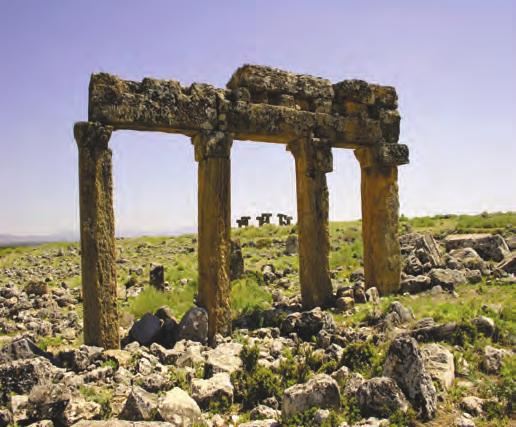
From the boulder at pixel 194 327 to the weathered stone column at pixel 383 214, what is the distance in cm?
452

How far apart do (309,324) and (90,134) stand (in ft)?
15.6

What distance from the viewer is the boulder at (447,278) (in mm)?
10438

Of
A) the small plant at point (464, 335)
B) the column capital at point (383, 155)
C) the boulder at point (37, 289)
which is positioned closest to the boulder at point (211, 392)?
the small plant at point (464, 335)

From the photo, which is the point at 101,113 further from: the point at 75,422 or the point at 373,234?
the point at 373,234

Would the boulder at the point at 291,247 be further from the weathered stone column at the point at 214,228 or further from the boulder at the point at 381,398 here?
the boulder at the point at 381,398

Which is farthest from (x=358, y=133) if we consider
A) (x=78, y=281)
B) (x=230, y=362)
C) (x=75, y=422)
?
(x=78, y=281)

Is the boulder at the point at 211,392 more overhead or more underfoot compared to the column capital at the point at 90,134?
more underfoot

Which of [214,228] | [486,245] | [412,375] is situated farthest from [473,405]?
[486,245]

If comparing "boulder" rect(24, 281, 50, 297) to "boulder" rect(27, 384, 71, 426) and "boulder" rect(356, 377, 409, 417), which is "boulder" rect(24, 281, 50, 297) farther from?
"boulder" rect(356, 377, 409, 417)

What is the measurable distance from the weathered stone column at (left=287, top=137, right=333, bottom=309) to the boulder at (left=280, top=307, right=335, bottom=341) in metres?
1.67

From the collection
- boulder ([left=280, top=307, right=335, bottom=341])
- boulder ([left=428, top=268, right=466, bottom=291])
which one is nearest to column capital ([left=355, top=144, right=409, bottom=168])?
boulder ([left=428, top=268, right=466, bottom=291])

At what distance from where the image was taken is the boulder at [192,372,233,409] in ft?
17.6

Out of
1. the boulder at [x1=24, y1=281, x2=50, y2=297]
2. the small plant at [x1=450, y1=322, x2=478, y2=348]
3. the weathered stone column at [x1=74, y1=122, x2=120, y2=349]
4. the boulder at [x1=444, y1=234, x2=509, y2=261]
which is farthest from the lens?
the boulder at [x1=444, y1=234, x2=509, y2=261]

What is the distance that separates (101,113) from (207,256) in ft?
9.93
